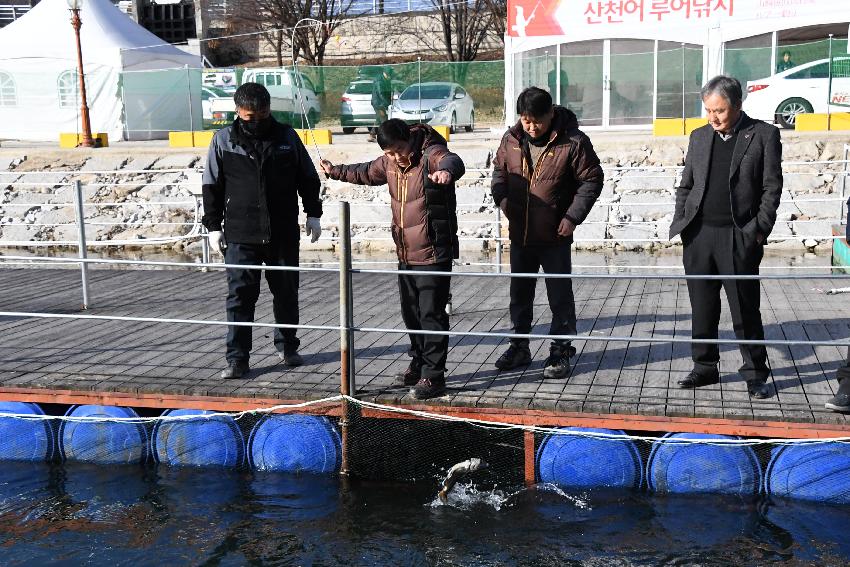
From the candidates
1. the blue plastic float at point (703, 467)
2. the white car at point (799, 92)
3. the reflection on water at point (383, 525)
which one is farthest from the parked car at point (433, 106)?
the blue plastic float at point (703, 467)

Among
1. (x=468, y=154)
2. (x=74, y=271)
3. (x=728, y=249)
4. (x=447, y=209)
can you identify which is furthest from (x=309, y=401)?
(x=468, y=154)

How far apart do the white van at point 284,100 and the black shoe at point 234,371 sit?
1671 cm

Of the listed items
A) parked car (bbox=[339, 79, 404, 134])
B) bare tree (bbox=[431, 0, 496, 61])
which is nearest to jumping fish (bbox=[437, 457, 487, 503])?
parked car (bbox=[339, 79, 404, 134])

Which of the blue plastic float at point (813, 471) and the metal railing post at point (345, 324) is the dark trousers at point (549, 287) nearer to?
the metal railing post at point (345, 324)

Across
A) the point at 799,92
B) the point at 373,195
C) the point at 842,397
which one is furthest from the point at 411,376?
the point at 799,92

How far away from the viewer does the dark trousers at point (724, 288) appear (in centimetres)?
556

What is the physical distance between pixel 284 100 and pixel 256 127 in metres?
18.3

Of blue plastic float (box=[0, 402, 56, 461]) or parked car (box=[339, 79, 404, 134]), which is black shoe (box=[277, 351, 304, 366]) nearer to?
blue plastic float (box=[0, 402, 56, 461])

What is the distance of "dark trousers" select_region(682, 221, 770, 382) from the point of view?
5.56 m

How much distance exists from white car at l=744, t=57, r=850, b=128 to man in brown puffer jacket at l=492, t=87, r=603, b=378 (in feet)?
48.2

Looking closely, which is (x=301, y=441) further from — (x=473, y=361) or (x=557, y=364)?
(x=557, y=364)

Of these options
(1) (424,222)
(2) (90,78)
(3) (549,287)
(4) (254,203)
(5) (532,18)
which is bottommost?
(3) (549,287)

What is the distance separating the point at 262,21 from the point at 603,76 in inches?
961

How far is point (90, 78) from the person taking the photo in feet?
82.2
